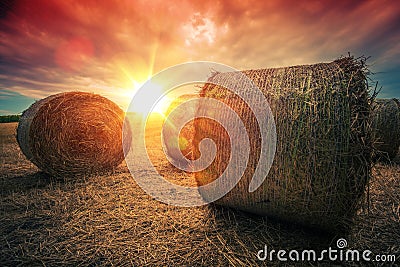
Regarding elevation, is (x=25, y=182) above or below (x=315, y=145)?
below

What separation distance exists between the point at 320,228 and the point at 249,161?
1157mm

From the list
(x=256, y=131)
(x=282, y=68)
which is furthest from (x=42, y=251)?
(x=282, y=68)

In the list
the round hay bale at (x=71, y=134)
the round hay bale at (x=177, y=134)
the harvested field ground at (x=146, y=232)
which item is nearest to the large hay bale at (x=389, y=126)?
the harvested field ground at (x=146, y=232)

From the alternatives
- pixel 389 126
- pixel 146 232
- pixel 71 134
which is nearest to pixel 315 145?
pixel 146 232

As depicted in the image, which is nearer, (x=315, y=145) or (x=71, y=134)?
(x=315, y=145)

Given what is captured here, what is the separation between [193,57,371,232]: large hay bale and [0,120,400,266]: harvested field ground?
390mm

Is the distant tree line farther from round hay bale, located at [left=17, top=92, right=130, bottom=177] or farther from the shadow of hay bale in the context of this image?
round hay bale, located at [left=17, top=92, right=130, bottom=177]

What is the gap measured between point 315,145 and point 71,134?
5.06 m

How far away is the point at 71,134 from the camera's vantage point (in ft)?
16.8

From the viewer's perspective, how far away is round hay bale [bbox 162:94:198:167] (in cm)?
591

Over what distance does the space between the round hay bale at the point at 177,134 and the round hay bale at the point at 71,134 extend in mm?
1272

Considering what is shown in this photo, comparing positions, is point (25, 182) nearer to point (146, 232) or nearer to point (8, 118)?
point (146, 232)

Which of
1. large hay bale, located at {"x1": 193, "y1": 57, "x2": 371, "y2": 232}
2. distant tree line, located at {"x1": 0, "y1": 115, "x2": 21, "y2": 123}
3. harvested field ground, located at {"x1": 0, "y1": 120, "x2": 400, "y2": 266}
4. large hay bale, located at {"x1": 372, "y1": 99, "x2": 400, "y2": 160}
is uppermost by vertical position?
distant tree line, located at {"x1": 0, "y1": 115, "x2": 21, "y2": 123}

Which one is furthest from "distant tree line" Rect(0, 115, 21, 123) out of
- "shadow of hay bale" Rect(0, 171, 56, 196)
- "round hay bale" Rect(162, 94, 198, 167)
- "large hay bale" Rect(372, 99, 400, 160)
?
"large hay bale" Rect(372, 99, 400, 160)
